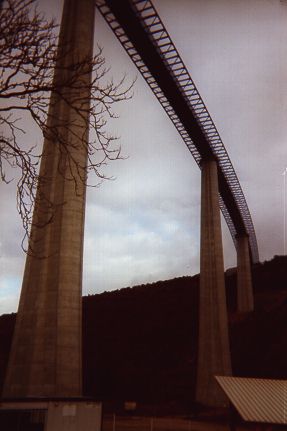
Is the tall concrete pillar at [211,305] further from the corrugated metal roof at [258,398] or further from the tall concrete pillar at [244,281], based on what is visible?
the tall concrete pillar at [244,281]

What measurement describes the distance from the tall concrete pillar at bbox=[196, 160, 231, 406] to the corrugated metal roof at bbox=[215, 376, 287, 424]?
16.7 metres

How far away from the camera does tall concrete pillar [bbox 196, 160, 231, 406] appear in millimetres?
29297

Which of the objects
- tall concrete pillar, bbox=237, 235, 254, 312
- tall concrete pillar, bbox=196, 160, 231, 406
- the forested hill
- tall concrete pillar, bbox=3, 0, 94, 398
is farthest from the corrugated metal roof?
tall concrete pillar, bbox=237, 235, 254, 312

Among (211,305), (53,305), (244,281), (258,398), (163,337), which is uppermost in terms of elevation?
(244,281)

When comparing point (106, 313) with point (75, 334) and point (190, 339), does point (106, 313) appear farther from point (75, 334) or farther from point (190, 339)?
point (75, 334)

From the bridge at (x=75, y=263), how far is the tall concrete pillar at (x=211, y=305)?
7cm

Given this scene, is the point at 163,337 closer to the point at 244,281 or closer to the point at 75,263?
the point at 244,281

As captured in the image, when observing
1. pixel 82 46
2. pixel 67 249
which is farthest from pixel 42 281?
pixel 82 46

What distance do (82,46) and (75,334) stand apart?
13340mm

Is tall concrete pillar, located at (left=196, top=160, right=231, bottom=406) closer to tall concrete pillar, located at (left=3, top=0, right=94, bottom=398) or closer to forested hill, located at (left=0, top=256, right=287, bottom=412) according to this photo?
forested hill, located at (left=0, top=256, right=287, bottom=412)

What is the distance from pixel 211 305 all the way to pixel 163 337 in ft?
84.5

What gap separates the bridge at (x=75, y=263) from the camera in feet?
51.6

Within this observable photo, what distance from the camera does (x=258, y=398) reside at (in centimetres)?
1196

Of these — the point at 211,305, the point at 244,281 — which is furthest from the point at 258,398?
the point at 244,281
